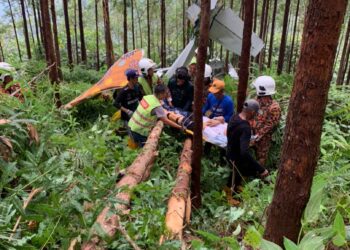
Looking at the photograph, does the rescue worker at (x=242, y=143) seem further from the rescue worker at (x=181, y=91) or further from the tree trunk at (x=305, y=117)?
the tree trunk at (x=305, y=117)

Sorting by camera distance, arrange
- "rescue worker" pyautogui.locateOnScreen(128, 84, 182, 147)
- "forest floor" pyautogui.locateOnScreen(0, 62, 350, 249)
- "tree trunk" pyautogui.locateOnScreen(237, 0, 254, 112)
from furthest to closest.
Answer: "rescue worker" pyautogui.locateOnScreen(128, 84, 182, 147) < "tree trunk" pyautogui.locateOnScreen(237, 0, 254, 112) < "forest floor" pyautogui.locateOnScreen(0, 62, 350, 249)

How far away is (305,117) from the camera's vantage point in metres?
1.87

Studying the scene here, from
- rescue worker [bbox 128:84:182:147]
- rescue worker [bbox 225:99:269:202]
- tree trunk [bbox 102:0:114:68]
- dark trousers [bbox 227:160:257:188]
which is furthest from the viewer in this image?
tree trunk [bbox 102:0:114:68]

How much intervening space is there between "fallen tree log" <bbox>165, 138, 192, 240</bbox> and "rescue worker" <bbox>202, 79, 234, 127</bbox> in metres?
1.27

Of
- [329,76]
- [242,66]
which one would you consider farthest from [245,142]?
[329,76]

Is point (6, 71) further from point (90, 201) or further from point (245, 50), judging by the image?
point (245, 50)

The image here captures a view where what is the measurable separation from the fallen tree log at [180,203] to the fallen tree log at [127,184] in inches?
15.7

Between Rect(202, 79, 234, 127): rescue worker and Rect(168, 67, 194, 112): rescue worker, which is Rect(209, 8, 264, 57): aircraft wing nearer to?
Rect(168, 67, 194, 112): rescue worker

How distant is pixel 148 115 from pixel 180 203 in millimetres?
2242

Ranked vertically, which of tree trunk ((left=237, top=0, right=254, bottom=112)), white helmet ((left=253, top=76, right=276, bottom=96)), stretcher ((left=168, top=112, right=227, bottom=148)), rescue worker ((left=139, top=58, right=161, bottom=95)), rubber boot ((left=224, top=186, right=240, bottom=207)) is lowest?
rubber boot ((left=224, top=186, right=240, bottom=207))

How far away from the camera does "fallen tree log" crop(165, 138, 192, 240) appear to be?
3.17m

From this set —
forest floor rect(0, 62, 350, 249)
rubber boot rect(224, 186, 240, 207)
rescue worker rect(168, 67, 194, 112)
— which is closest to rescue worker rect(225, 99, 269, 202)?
rubber boot rect(224, 186, 240, 207)

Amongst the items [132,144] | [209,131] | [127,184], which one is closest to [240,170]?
[209,131]

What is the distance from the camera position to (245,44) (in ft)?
17.2
